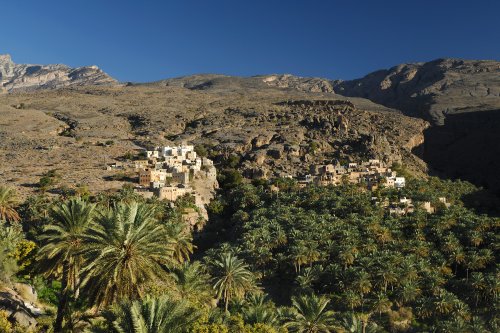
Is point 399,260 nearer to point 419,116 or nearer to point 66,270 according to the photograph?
point 66,270

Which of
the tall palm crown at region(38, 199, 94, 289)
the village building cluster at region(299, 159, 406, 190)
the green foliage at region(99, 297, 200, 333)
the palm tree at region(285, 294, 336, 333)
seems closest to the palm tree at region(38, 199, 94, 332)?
the tall palm crown at region(38, 199, 94, 289)

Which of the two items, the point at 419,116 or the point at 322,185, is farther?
the point at 419,116

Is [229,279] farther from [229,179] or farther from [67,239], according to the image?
[229,179]

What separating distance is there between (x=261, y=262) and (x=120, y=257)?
37191 millimetres

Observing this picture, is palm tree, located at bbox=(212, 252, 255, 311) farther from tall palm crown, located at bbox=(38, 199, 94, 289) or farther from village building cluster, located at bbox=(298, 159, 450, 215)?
village building cluster, located at bbox=(298, 159, 450, 215)

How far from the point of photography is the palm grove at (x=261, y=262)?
57.1 feet

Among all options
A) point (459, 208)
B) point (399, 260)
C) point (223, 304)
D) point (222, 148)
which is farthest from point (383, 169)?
point (223, 304)

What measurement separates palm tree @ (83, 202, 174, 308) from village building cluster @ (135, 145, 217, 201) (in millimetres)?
54508

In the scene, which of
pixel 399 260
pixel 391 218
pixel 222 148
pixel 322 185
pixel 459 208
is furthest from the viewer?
pixel 222 148

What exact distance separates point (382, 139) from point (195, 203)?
216ft

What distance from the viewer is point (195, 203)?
74.0 m

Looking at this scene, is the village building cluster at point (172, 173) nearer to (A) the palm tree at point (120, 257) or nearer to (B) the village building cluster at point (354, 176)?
(B) the village building cluster at point (354, 176)

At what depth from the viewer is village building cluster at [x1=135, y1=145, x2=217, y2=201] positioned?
243 feet

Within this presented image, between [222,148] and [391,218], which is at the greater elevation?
[222,148]
